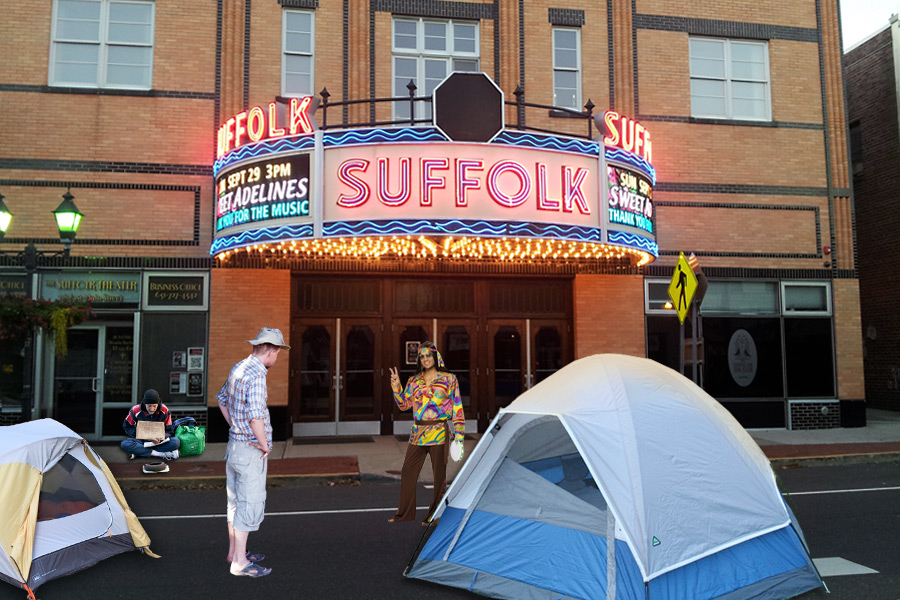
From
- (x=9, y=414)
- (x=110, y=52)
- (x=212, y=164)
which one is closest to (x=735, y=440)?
(x=212, y=164)

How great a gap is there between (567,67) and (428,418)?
10004mm

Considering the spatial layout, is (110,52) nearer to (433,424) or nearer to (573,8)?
(573,8)

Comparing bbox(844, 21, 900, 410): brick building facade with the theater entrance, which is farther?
bbox(844, 21, 900, 410): brick building facade

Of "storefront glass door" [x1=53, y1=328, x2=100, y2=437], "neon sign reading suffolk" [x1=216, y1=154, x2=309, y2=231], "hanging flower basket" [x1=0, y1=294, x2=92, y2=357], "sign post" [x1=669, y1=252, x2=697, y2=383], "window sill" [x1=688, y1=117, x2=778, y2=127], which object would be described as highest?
"window sill" [x1=688, y1=117, x2=778, y2=127]

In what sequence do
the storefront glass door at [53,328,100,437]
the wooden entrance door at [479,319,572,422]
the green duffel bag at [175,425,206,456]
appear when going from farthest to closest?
the wooden entrance door at [479,319,572,422] → the storefront glass door at [53,328,100,437] → the green duffel bag at [175,425,206,456]

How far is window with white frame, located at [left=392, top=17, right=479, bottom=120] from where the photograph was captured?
13.8m

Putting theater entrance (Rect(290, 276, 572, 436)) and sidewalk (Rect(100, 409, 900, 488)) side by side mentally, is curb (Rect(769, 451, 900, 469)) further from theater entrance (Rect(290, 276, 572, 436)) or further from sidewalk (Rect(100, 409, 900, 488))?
theater entrance (Rect(290, 276, 572, 436))

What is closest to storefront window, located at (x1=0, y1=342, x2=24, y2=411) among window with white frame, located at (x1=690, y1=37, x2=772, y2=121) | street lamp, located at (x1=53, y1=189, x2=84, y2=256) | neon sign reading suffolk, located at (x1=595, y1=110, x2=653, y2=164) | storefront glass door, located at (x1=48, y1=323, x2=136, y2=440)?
storefront glass door, located at (x1=48, y1=323, x2=136, y2=440)

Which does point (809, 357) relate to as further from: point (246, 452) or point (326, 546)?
point (246, 452)

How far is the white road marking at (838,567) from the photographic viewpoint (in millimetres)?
5465

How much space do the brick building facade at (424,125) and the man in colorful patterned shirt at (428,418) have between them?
6.18 meters

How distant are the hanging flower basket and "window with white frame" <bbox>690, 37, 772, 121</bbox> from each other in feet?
42.0

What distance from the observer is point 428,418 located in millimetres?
6992

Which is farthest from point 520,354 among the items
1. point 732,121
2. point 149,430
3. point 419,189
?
point 149,430
